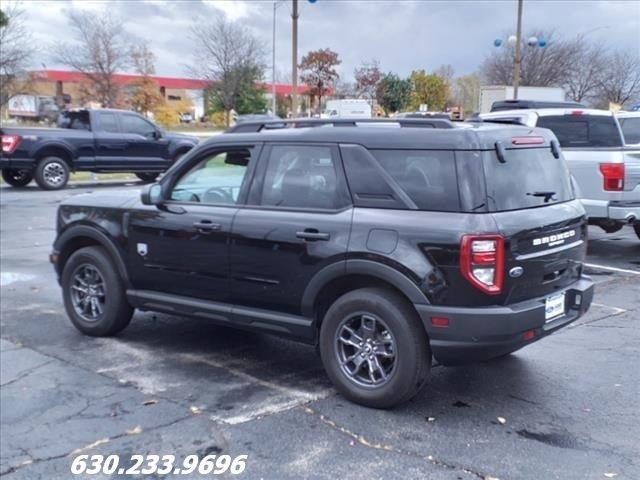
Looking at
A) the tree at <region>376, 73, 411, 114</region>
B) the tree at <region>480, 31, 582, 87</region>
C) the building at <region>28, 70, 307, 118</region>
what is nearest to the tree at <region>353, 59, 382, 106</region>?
the tree at <region>376, 73, 411, 114</region>

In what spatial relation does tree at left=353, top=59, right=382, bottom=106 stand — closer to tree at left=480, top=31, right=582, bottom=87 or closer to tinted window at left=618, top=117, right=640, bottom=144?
tinted window at left=618, top=117, right=640, bottom=144

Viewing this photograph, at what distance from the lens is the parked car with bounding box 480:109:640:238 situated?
29.7 ft

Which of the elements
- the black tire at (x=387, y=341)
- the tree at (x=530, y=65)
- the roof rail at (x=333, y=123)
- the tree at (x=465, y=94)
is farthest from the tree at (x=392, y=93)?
the tree at (x=530, y=65)

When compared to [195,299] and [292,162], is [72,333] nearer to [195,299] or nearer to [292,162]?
[195,299]

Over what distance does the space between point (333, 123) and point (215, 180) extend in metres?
1.17

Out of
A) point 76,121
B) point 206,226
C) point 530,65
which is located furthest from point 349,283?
point 530,65

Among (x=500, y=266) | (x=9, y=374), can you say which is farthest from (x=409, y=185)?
(x=9, y=374)

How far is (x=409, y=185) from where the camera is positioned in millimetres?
4383

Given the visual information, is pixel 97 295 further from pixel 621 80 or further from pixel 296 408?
pixel 621 80

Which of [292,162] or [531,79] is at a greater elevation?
→ [531,79]

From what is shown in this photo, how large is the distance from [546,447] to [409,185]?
174 cm

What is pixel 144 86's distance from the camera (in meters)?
51.1

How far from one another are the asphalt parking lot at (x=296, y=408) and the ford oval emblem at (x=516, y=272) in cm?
92

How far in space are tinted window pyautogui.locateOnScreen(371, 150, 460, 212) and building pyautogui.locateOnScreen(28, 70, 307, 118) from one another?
4665cm
